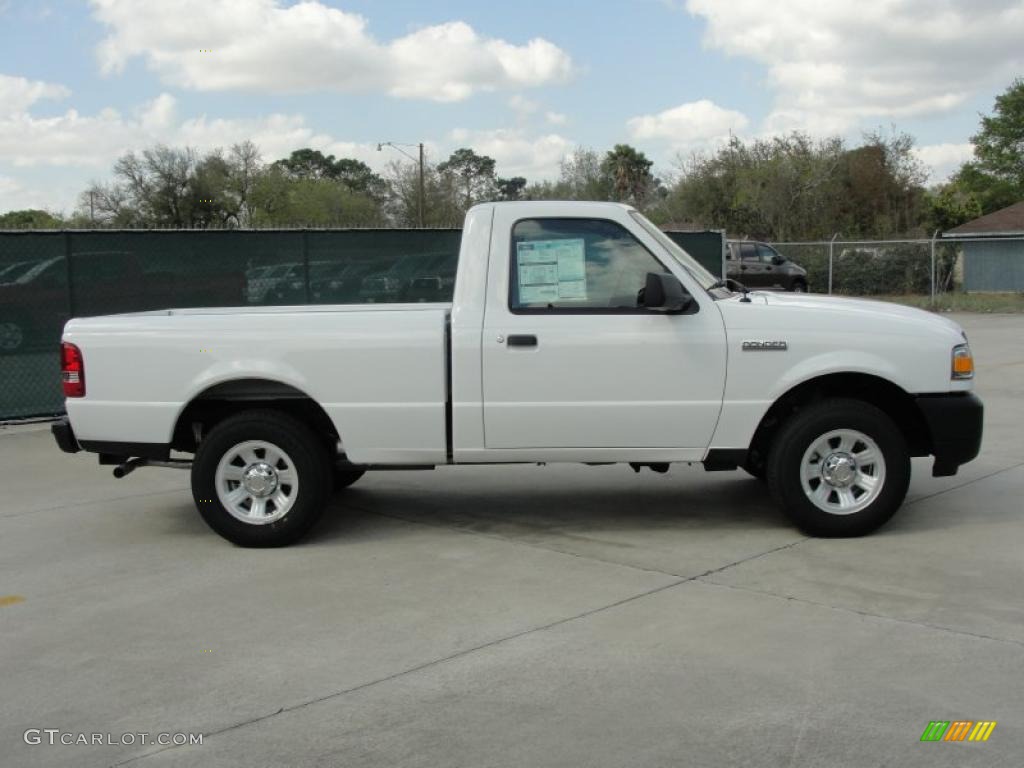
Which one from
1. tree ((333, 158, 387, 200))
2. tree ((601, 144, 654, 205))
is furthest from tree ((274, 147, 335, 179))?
tree ((601, 144, 654, 205))

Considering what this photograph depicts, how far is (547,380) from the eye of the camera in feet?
21.0

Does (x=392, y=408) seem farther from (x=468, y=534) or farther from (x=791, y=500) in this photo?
(x=791, y=500)

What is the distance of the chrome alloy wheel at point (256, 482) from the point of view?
21.3 ft

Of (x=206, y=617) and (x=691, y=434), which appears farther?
(x=691, y=434)

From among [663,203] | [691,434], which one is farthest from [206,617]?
[663,203]

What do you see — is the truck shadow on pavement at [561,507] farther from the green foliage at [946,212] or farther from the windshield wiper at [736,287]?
the green foliage at [946,212]

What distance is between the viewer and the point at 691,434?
6.48m

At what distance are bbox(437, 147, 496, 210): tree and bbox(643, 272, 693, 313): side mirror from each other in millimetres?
47820

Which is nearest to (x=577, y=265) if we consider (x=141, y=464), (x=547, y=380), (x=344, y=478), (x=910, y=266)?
(x=547, y=380)

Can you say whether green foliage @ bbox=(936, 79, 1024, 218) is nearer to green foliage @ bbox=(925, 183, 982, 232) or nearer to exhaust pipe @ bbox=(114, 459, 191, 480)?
green foliage @ bbox=(925, 183, 982, 232)

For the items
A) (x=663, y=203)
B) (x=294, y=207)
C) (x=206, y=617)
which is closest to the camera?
(x=206, y=617)

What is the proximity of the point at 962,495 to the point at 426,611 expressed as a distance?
4.21 meters

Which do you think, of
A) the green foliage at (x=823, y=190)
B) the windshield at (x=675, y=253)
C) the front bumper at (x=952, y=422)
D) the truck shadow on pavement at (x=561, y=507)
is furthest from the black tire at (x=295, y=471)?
the green foliage at (x=823, y=190)

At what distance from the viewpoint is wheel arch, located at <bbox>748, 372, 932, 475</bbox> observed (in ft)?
21.5
